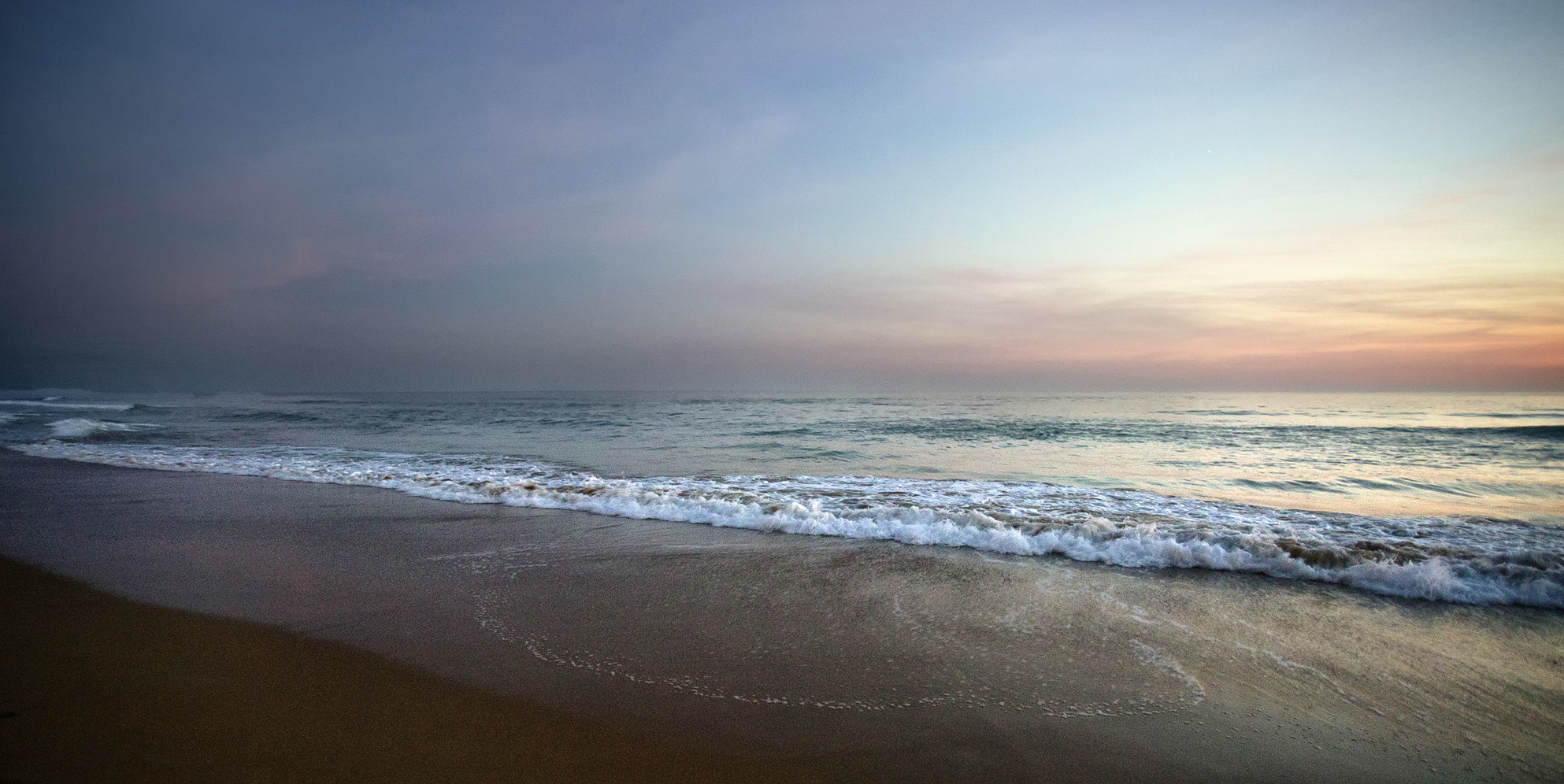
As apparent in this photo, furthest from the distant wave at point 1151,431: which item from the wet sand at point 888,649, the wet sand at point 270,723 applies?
the wet sand at point 270,723

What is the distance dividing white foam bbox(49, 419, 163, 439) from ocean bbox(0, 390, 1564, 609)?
12 centimetres

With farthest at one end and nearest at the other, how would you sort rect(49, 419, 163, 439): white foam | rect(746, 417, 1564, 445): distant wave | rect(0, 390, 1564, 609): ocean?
rect(746, 417, 1564, 445): distant wave < rect(49, 419, 163, 439): white foam < rect(0, 390, 1564, 609): ocean

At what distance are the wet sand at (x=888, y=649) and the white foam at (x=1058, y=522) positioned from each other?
0.39 metres

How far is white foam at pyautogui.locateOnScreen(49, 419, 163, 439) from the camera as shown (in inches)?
806

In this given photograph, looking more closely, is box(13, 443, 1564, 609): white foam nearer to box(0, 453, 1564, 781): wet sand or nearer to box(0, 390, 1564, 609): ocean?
box(0, 390, 1564, 609): ocean

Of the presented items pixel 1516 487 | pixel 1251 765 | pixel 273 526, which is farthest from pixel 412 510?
pixel 1516 487

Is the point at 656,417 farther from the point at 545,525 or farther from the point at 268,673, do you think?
the point at 268,673

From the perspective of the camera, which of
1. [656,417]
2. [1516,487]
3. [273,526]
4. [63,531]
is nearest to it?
[63,531]

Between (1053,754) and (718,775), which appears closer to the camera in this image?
(718,775)

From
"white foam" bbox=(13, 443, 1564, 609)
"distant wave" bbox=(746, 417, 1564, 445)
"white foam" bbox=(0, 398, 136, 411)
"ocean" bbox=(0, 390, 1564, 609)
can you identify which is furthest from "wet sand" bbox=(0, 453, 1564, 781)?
"white foam" bbox=(0, 398, 136, 411)

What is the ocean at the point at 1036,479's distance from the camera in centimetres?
652

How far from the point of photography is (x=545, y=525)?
808cm

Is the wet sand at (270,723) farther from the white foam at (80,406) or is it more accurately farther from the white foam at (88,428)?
the white foam at (80,406)

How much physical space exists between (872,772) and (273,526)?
324 inches
